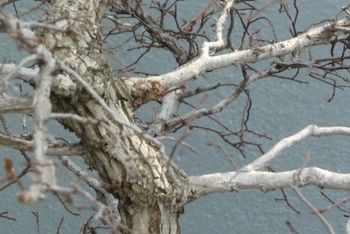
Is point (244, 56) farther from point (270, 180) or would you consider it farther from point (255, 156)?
point (255, 156)

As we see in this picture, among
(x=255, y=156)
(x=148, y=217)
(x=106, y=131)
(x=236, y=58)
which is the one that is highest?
(x=236, y=58)

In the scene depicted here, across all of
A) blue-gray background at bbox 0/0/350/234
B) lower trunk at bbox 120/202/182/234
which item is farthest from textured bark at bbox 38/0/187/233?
blue-gray background at bbox 0/0/350/234

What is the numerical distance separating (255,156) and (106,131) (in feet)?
5.44

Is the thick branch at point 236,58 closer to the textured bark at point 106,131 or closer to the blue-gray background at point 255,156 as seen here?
the textured bark at point 106,131

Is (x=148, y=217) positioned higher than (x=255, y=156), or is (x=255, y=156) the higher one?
(x=255, y=156)

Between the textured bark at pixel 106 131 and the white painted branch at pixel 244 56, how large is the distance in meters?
0.13

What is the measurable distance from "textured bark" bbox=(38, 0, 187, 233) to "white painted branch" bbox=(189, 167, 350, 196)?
80 mm

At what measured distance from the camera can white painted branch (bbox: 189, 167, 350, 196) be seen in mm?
1704

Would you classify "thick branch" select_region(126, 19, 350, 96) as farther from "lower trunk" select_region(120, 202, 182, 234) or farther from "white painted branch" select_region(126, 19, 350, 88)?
"lower trunk" select_region(120, 202, 182, 234)

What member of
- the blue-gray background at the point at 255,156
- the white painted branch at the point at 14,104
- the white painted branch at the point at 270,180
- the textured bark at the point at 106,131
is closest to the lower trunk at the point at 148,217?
the textured bark at the point at 106,131

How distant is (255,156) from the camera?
10.4 feet

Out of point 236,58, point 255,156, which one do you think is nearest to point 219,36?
point 236,58

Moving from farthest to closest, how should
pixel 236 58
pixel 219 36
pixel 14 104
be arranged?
1. pixel 219 36
2. pixel 236 58
3. pixel 14 104

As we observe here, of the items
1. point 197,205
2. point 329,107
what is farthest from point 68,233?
point 329,107
